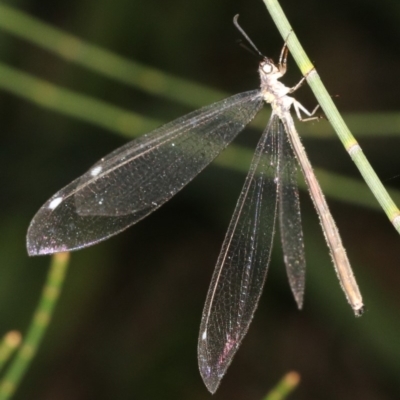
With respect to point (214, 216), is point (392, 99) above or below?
above

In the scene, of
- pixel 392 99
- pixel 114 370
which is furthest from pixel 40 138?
pixel 392 99

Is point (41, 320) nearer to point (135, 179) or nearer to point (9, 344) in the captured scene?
point (9, 344)

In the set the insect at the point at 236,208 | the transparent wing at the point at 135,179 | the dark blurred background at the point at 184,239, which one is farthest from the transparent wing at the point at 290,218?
the dark blurred background at the point at 184,239

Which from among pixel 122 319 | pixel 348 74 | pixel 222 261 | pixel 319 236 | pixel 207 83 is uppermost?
pixel 348 74

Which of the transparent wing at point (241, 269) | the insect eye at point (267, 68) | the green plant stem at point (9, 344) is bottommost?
the green plant stem at point (9, 344)

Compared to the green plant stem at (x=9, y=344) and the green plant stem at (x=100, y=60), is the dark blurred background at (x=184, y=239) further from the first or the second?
the green plant stem at (x=9, y=344)

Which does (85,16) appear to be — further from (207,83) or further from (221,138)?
(221,138)
